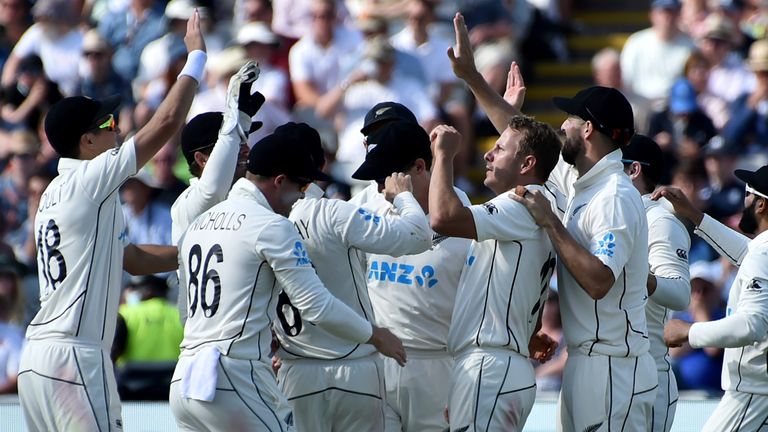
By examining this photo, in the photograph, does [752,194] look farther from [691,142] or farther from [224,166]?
[691,142]

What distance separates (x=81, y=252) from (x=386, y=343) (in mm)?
1558

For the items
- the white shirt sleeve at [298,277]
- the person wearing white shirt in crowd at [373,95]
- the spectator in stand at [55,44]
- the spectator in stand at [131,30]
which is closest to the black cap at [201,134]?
the white shirt sleeve at [298,277]

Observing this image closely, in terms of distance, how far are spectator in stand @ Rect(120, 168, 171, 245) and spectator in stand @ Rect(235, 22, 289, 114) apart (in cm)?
179

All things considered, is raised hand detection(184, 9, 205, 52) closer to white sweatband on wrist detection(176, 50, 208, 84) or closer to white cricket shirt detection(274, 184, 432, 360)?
white sweatband on wrist detection(176, 50, 208, 84)

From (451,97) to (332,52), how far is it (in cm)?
134

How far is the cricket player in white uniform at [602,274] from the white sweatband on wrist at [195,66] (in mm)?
1694

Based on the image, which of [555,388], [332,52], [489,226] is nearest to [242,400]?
[489,226]

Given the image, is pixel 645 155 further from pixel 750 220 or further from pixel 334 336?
pixel 334 336

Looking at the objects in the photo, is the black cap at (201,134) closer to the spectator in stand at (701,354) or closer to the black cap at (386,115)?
the black cap at (386,115)

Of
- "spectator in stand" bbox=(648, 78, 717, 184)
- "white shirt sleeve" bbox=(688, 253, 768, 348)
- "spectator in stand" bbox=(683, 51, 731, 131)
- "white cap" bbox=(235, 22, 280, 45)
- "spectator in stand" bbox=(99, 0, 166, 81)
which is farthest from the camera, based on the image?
"spectator in stand" bbox=(99, 0, 166, 81)

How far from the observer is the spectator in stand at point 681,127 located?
487 inches

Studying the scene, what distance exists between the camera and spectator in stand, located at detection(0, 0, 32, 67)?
15914 mm

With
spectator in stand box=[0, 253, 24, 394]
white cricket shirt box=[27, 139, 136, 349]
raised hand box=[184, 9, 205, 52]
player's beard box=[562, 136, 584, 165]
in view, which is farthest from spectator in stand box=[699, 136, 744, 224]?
white cricket shirt box=[27, 139, 136, 349]

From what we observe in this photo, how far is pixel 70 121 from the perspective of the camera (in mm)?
6984
